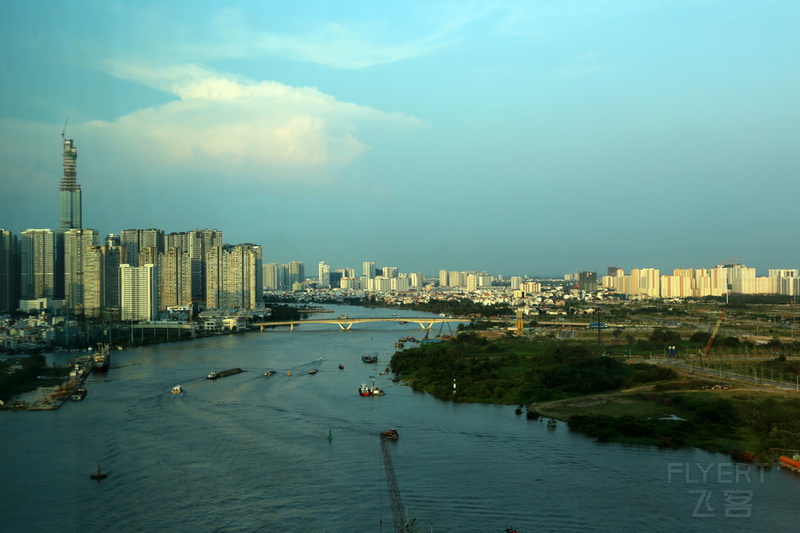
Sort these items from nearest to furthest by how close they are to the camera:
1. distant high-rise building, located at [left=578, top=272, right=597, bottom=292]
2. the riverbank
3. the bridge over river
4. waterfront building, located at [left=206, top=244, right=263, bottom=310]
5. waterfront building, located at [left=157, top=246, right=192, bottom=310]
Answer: the riverbank → the bridge over river → waterfront building, located at [left=157, top=246, right=192, bottom=310] → waterfront building, located at [left=206, top=244, right=263, bottom=310] → distant high-rise building, located at [left=578, top=272, right=597, bottom=292]

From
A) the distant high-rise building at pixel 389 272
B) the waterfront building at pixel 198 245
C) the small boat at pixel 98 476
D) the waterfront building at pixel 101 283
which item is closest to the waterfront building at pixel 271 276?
the distant high-rise building at pixel 389 272

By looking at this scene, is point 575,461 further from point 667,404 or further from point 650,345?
point 650,345

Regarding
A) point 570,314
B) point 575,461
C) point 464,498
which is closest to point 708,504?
point 575,461

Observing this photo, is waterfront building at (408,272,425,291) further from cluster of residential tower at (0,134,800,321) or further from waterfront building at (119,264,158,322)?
waterfront building at (119,264,158,322)

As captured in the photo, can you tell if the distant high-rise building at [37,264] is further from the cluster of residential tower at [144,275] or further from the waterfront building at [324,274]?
the waterfront building at [324,274]

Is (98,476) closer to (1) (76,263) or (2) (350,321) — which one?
(2) (350,321)

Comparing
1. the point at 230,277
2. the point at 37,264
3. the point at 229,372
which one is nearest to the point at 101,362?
the point at 229,372

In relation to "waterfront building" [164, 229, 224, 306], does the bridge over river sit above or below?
below

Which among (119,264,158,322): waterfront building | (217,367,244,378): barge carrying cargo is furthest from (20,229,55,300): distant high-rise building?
(217,367,244,378): barge carrying cargo
